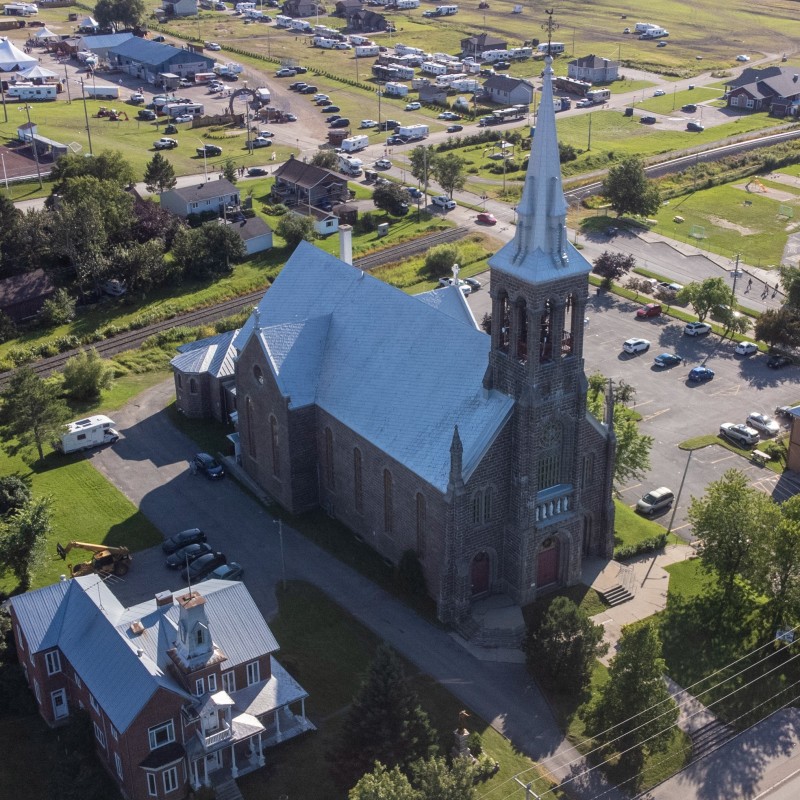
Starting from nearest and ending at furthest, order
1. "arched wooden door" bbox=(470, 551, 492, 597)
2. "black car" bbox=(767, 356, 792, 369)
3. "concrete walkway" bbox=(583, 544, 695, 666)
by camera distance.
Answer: "arched wooden door" bbox=(470, 551, 492, 597)
"concrete walkway" bbox=(583, 544, 695, 666)
"black car" bbox=(767, 356, 792, 369)

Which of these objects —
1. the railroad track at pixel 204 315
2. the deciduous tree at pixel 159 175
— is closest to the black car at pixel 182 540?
the railroad track at pixel 204 315

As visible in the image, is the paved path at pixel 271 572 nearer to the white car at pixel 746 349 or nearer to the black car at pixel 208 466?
the black car at pixel 208 466

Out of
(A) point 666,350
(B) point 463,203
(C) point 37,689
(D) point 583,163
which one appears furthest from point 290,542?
(D) point 583,163

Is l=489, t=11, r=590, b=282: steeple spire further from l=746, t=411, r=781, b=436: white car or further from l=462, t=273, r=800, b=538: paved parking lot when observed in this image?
l=746, t=411, r=781, b=436: white car

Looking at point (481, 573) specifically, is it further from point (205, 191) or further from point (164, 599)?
→ point (205, 191)

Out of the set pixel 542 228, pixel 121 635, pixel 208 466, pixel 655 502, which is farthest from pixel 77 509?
pixel 655 502

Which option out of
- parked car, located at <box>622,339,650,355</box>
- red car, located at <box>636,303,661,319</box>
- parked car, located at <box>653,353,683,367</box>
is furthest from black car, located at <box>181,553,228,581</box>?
red car, located at <box>636,303,661,319</box>
